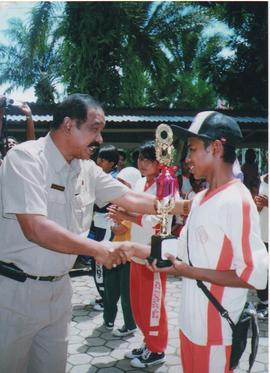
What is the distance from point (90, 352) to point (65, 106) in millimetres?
2572

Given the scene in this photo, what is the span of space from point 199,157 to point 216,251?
0.49 meters

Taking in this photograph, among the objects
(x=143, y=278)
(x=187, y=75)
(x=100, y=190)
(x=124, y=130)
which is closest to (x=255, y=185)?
(x=124, y=130)

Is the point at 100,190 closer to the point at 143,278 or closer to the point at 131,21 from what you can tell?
the point at 143,278

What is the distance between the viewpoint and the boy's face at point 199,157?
208 cm

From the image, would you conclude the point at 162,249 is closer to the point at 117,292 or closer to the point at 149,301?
the point at 149,301

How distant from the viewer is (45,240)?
215cm

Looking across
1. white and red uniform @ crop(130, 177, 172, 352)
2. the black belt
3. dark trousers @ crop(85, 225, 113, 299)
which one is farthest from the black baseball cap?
dark trousers @ crop(85, 225, 113, 299)

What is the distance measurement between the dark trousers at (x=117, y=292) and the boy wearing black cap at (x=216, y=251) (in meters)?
2.05

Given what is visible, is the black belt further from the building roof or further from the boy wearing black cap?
the building roof

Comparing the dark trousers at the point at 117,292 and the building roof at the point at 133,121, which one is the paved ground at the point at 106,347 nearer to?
the dark trousers at the point at 117,292

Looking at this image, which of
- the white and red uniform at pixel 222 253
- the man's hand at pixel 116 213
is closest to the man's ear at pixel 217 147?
the white and red uniform at pixel 222 253

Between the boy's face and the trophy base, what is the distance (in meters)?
0.39

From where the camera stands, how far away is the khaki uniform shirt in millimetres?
2182

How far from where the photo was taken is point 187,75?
20.6 meters
